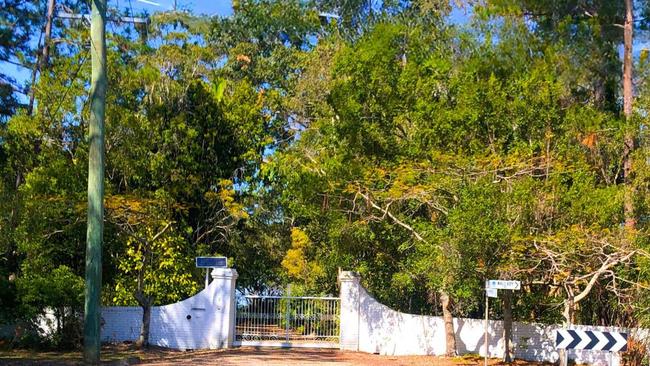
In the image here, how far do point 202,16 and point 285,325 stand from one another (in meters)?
21.3

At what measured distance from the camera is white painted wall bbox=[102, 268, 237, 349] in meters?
19.9

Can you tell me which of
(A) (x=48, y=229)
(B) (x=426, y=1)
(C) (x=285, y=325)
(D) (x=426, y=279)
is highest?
(B) (x=426, y=1)

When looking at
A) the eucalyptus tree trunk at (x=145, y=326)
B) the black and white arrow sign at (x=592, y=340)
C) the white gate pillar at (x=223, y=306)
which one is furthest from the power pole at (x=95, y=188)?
the black and white arrow sign at (x=592, y=340)

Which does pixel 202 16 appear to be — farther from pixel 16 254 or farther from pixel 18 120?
pixel 16 254

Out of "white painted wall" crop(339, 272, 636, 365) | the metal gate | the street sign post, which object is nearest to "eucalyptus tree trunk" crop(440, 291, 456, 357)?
"white painted wall" crop(339, 272, 636, 365)

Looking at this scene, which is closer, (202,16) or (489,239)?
(489,239)

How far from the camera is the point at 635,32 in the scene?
22578 millimetres

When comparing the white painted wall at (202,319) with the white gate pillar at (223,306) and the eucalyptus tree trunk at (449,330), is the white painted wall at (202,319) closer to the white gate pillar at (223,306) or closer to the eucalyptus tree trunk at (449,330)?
the white gate pillar at (223,306)

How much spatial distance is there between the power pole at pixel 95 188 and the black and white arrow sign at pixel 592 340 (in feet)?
30.6

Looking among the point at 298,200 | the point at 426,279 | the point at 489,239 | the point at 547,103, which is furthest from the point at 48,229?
the point at 547,103

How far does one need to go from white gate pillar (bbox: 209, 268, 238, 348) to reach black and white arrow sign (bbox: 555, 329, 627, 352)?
395 inches

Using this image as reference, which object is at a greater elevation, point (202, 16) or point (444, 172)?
point (202, 16)

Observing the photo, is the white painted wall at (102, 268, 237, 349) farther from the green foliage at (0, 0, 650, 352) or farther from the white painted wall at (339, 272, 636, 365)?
the white painted wall at (339, 272, 636, 365)

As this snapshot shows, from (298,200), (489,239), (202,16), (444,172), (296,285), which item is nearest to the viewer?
(489,239)
